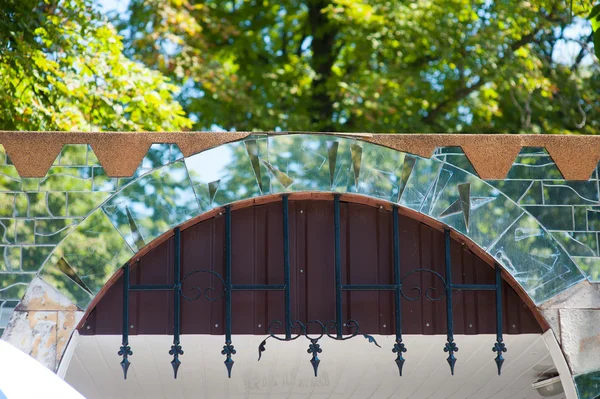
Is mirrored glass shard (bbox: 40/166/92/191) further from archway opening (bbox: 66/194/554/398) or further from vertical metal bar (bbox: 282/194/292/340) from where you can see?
vertical metal bar (bbox: 282/194/292/340)

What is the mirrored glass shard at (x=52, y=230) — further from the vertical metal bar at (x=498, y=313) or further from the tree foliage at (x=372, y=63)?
the tree foliage at (x=372, y=63)

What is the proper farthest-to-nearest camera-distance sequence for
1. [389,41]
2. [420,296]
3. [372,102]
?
[389,41]
[372,102]
[420,296]

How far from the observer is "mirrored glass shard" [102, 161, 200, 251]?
11.7ft

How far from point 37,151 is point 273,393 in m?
2.30

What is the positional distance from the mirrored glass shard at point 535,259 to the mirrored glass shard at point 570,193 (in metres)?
0.16

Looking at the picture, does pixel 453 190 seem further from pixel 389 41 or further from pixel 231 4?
pixel 231 4

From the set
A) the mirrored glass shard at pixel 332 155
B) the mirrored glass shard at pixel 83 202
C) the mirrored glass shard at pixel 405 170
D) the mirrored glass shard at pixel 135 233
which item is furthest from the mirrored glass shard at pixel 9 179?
the mirrored glass shard at pixel 405 170

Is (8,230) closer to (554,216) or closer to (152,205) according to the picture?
(152,205)

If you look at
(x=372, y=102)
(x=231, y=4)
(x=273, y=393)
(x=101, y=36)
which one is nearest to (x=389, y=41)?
(x=372, y=102)

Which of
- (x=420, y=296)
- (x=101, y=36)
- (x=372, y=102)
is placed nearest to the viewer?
(x=420, y=296)

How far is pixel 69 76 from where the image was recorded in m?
6.86

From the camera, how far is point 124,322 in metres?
3.56

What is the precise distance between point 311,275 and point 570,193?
1299 mm

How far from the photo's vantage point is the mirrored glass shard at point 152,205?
141 inches
